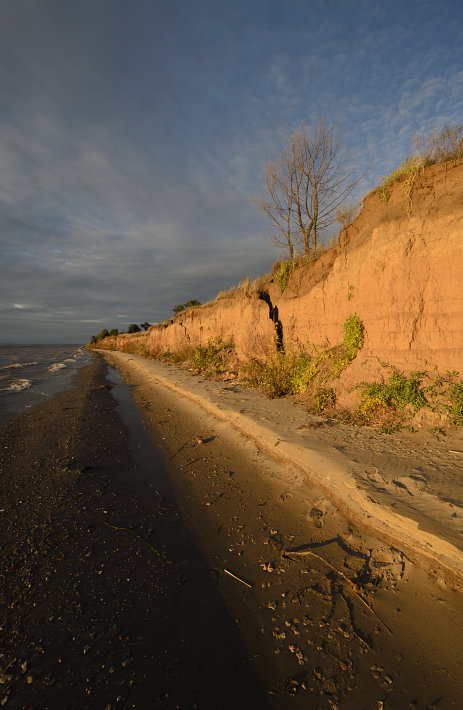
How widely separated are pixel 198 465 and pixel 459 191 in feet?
23.5

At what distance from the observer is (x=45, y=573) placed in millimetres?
2617

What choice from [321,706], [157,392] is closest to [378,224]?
[321,706]

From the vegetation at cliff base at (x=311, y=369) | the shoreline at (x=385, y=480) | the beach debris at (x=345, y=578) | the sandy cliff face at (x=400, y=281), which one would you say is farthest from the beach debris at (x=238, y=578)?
the sandy cliff face at (x=400, y=281)

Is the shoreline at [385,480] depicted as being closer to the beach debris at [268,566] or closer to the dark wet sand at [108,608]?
the beach debris at [268,566]

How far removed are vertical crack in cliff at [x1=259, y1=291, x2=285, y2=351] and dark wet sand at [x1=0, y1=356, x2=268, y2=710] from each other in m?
7.03

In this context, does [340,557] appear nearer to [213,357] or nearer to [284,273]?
[284,273]

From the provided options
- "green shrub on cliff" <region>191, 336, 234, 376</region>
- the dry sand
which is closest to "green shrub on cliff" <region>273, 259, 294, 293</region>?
"green shrub on cliff" <region>191, 336, 234, 376</region>

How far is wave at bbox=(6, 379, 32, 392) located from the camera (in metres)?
12.8

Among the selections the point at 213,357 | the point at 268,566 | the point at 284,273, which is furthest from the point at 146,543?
the point at 213,357

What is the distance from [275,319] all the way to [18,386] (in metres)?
13.4

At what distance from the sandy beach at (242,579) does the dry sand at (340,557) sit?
0.01 m

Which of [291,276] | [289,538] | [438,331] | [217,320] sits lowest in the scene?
[289,538]

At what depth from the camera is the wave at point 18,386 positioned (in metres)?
12.8

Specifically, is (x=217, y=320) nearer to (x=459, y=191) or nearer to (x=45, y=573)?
(x=459, y=191)
